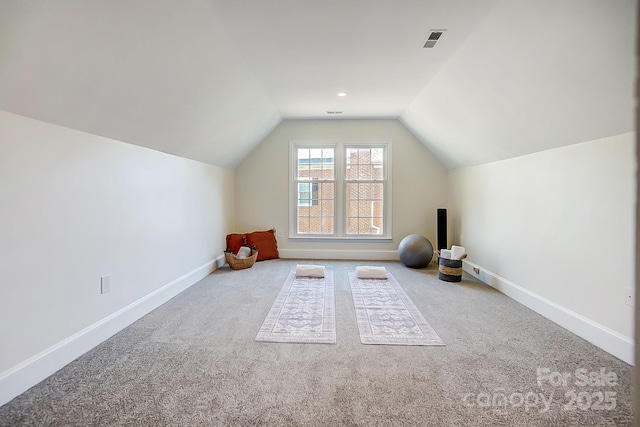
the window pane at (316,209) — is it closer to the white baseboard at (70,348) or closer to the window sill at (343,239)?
the window sill at (343,239)

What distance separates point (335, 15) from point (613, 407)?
291cm

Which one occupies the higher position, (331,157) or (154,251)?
(331,157)

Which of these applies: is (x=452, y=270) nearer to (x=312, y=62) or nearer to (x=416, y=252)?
(x=416, y=252)

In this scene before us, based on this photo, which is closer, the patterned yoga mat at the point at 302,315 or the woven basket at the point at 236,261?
the patterned yoga mat at the point at 302,315

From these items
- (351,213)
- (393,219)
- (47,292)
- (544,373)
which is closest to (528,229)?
(544,373)

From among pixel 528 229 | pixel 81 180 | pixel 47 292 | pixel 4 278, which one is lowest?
pixel 47 292

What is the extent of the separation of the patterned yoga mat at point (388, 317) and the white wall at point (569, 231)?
1.19m

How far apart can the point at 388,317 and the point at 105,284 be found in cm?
239

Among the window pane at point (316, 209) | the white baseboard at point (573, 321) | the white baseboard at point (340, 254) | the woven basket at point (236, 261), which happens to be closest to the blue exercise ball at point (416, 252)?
the white baseboard at point (340, 254)

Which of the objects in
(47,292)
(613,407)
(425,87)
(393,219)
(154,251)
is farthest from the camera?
(393,219)

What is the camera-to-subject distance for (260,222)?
19.1 ft

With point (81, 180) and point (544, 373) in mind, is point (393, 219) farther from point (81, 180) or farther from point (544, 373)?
point (81, 180)

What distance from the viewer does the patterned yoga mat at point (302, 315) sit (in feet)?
8.53

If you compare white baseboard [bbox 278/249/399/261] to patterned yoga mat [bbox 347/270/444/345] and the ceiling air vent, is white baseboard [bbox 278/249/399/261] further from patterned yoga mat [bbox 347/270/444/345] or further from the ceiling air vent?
the ceiling air vent
